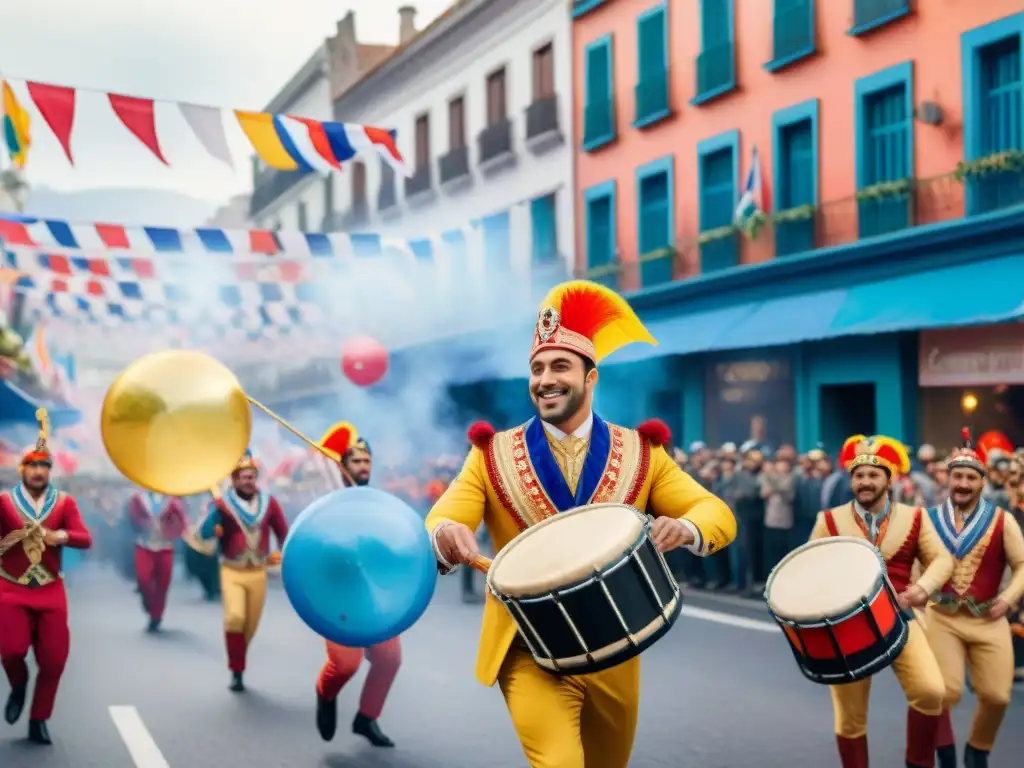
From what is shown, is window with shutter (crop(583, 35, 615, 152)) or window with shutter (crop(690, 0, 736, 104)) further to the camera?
window with shutter (crop(583, 35, 615, 152))

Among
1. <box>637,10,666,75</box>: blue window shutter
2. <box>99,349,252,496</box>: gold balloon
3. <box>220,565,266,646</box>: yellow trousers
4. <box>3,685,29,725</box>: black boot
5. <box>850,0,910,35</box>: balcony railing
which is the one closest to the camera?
<box>99,349,252,496</box>: gold balloon

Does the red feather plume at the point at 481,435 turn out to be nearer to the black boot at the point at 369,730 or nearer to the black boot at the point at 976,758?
the black boot at the point at 976,758

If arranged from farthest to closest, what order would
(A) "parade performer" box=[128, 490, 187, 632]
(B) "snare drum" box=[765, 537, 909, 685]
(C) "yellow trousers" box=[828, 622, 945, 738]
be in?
(A) "parade performer" box=[128, 490, 187, 632]
(C) "yellow trousers" box=[828, 622, 945, 738]
(B) "snare drum" box=[765, 537, 909, 685]

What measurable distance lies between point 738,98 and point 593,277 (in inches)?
189

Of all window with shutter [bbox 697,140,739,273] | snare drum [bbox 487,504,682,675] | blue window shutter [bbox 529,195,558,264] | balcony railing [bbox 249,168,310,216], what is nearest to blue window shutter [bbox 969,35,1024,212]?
window with shutter [bbox 697,140,739,273]

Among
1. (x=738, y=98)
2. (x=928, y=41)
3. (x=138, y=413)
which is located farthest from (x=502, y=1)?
(x=138, y=413)

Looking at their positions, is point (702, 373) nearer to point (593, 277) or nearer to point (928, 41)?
point (593, 277)

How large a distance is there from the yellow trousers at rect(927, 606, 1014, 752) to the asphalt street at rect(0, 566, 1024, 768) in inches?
21.0

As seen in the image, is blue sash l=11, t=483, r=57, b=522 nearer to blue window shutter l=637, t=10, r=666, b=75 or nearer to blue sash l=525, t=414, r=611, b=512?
blue sash l=525, t=414, r=611, b=512

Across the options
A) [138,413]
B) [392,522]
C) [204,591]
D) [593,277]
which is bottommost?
[204,591]

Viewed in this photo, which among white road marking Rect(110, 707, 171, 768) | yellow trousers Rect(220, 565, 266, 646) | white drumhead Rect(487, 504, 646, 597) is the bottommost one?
white road marking Rect(110, 707, 171, 768)

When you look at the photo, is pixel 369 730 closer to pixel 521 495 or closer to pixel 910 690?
pixel 910 690

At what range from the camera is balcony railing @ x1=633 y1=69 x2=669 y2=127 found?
2458 centimetres

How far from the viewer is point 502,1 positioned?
1192 inches
